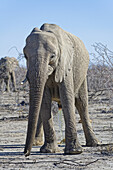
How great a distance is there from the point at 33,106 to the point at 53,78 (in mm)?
858

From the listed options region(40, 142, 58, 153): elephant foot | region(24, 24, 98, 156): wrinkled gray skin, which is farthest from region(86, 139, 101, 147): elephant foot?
region(40, 142, 58, 153): elephant foot

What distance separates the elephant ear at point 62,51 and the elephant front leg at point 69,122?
0.57 ft

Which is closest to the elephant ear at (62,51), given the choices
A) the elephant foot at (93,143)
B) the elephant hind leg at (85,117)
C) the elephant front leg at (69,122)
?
the elephant front leg at (69,122)

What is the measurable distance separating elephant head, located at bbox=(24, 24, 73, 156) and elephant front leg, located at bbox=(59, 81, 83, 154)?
0.19m

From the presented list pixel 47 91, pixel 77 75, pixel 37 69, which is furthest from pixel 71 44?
pixel 37 69

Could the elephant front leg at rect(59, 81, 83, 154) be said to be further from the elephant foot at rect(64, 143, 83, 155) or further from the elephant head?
the elephant head

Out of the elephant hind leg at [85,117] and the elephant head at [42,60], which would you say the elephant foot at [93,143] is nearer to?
the elephant hind leg at [85,117]

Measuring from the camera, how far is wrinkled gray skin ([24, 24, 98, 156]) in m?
4.47

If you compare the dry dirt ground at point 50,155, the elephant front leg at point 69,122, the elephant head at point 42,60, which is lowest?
the dry dirt ground at point 50,155

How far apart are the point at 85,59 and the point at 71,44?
0.64 m

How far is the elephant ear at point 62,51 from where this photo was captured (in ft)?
16.6

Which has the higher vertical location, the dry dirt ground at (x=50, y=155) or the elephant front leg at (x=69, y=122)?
the elephant front leg at (x=69, y=122)

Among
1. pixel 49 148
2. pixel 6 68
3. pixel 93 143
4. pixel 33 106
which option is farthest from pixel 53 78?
pixel 6 68

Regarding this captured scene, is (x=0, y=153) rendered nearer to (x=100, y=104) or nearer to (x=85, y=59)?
(x=85, y=59)
